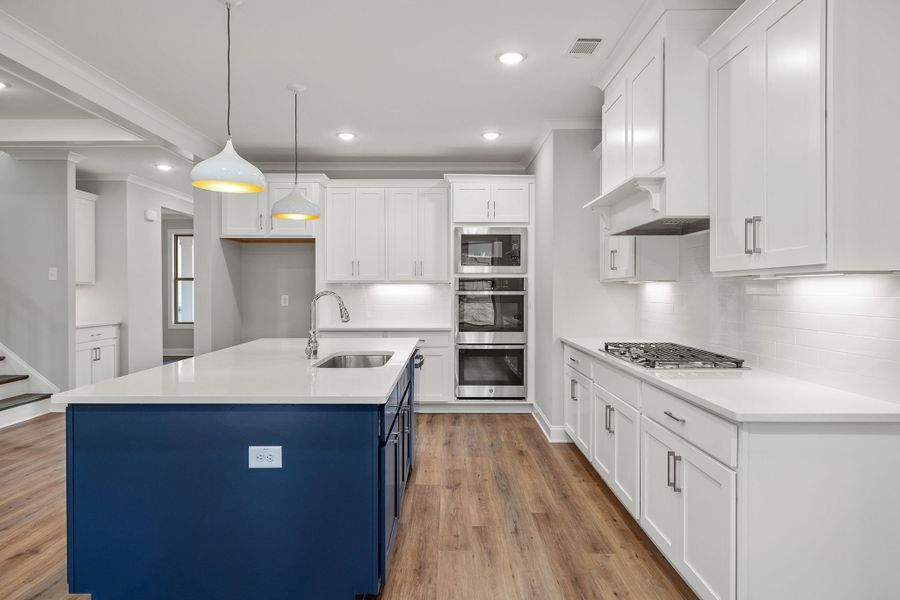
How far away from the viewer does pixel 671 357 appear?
8.64 feet

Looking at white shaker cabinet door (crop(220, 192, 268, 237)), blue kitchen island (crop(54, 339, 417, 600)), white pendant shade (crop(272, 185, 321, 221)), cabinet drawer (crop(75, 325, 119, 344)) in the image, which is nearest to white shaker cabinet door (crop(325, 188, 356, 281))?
white shaker cabinet door (crop(220, 192, 268, 237))

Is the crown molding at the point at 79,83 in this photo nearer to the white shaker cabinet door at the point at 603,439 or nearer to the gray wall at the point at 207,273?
the gray wall at the point at 207,273

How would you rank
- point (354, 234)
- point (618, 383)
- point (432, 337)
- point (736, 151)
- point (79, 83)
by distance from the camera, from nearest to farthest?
1. point (736, 151)
2. point (618, 383)
3. point (79, 83)
4. point (432, 337)
5. point (354, 234)

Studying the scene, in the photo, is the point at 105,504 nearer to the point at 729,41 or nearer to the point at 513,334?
the point at 729,41

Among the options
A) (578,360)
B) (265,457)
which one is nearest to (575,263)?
(578,360)

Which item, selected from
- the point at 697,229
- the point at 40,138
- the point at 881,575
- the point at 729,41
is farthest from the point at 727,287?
the point at 40,138

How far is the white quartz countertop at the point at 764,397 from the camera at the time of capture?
1.64m

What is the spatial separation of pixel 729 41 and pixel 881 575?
6.83 feet

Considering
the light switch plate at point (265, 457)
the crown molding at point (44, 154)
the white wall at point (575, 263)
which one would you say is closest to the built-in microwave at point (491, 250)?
the white wall at point (575, 263)

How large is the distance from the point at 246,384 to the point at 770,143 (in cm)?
225

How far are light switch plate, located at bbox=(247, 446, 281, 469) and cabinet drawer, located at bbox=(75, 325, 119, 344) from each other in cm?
463

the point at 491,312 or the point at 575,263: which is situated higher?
the point at 575,263

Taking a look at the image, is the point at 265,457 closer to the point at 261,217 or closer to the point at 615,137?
the point at 615,137

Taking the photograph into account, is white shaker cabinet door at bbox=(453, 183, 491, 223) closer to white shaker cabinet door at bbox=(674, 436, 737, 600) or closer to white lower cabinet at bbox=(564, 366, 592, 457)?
white lower cabinet at bbox=(564, 366, 592, 457)
